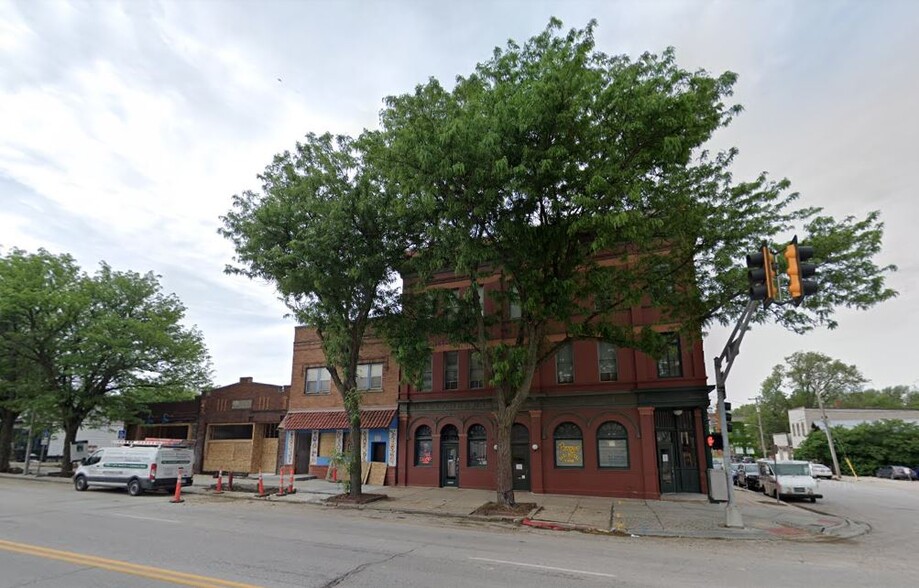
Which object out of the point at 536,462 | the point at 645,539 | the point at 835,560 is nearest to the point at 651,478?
the point at 536,462

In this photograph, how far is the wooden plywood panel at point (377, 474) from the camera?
87.5ft

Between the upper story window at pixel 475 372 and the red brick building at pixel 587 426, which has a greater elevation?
the upper story window at pixel 475 372

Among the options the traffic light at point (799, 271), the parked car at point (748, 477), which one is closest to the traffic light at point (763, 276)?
the traffic light at point (799, 271)

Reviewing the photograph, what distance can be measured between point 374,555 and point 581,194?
10.2m

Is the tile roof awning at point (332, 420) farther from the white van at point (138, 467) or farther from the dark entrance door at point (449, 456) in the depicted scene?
the white van at point (138, 467)

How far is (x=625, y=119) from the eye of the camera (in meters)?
14.4

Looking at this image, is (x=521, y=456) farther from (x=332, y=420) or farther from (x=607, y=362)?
(x=332, y=420)

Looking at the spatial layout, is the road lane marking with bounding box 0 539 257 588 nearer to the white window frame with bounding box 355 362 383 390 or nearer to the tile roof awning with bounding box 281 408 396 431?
the tile roof awning with bounding box 281 408 396 431

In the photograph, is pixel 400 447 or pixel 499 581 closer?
pixel 499 581

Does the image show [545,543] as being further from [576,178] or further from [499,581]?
[576,178]

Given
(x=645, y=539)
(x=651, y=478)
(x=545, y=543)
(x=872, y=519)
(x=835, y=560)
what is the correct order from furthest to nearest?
(x=651, y=478) → (x=872, y=519) → (x=645, y=539) → (x=545, y=543) → (x=835, y=560)

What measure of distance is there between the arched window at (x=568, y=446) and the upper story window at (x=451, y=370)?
5.54 meters

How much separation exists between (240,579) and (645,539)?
9856 mm

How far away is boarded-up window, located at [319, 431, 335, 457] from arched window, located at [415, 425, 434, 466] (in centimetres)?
500
